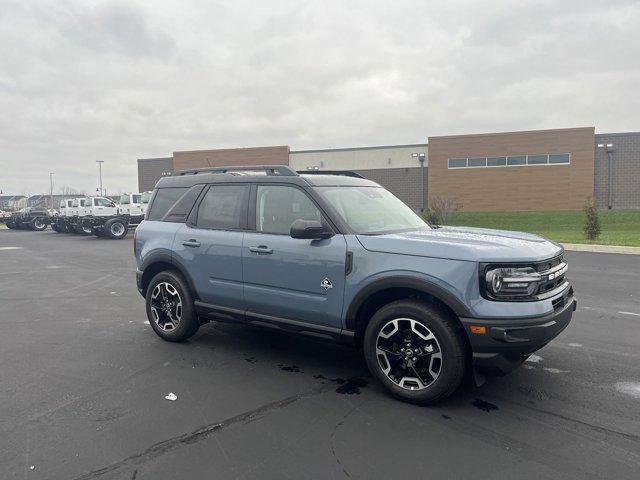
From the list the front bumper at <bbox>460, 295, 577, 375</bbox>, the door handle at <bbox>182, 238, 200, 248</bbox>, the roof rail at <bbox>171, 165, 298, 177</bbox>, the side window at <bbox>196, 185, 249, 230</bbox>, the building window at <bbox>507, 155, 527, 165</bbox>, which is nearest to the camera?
the front bumper at <bbox>460, 295, 577, 375</bbox>

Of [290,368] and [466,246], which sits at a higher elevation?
[466,246]

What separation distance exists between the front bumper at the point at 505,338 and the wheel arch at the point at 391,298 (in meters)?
0.16

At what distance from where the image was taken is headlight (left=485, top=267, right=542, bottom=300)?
3.55 meters

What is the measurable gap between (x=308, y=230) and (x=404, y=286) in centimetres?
91

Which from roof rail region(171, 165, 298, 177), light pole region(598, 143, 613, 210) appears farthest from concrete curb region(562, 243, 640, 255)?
light pole region(598, 143, 613, 210)

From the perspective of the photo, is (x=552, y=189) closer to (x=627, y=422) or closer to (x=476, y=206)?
(x=476, y=206)

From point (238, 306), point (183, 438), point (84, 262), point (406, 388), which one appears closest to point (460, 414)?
point (406, 388)

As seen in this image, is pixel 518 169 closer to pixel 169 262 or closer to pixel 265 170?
pixel 265 170

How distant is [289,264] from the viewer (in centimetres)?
445

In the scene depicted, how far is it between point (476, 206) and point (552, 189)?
5432mm

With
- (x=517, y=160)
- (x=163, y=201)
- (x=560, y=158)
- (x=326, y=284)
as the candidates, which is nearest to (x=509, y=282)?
(x=326, y=284)

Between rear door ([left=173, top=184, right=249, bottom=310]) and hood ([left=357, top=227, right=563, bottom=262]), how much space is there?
1.44 m

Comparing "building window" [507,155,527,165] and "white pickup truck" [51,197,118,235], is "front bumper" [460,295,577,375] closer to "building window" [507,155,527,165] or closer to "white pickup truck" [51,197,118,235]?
"white pickup truck" [51,197,118,235]

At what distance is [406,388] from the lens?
3865mm
